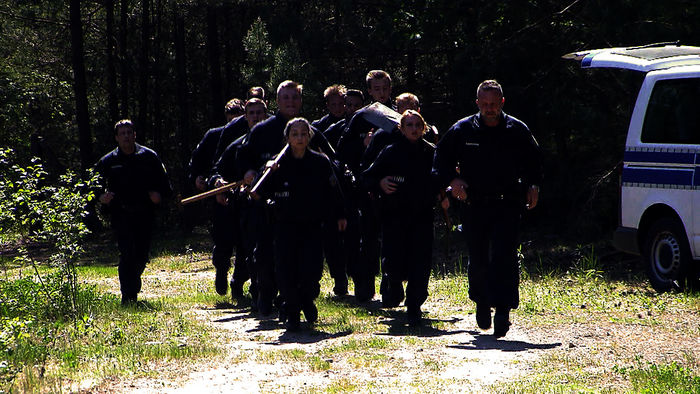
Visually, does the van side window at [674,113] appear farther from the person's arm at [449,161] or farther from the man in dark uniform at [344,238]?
the person's arm at [449,161]

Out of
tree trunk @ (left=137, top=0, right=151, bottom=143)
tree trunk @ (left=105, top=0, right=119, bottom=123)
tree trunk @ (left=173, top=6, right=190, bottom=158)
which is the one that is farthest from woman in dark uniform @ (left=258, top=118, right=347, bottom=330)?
tree trunk @ (left=105, top=0, right=119, bottom=123)

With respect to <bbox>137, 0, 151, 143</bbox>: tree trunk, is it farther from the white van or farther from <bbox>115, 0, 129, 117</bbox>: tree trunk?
the white van

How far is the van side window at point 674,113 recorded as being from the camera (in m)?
10.9

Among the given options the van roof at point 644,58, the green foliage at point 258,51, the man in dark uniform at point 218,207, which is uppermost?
the green foliage at point 258,51

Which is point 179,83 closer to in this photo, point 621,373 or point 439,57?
point 439,57

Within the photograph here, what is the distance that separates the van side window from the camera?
10914 millimetres

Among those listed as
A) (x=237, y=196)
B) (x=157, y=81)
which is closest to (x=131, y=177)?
(x=237, y=196)

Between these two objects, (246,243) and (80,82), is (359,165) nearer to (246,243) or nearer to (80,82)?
(246,243)

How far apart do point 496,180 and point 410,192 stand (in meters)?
1.26

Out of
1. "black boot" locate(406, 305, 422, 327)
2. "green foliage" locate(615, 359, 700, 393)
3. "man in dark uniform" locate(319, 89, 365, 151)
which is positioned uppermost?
"man in dark uniform" locate(319, 89, 365, 151)

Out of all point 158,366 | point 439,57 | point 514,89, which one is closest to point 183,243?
point 439,57

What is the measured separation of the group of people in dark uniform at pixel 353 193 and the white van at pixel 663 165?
2483 millimetres

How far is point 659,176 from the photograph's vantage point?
11234 mm

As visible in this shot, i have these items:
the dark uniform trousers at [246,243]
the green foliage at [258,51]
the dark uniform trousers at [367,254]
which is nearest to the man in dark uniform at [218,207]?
the dark uniform trousers at [246,243]
